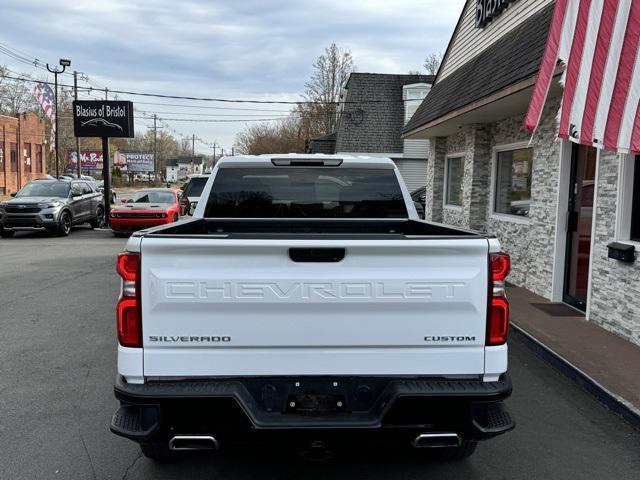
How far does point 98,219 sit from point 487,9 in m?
15.0

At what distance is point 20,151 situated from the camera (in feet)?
156

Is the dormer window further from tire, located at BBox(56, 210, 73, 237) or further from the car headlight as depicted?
the car headlight

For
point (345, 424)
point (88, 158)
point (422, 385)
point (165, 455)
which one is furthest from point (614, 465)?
point (88, 158)

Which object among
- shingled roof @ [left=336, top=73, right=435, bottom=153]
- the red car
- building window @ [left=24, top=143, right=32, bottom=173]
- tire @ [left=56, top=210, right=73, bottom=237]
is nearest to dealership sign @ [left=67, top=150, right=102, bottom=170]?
building window @ [left=24, top=143, right=32, bottom=173]

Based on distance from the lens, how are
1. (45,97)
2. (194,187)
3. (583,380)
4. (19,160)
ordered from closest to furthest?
(583,380), (194,187), (45,97), (19,160)

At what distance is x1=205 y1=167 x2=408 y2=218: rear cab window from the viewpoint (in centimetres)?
498

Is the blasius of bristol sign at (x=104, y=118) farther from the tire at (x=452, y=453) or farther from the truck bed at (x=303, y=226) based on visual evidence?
the tire at (x=452, y=453)

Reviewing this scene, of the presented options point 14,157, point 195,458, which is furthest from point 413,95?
point 14,157

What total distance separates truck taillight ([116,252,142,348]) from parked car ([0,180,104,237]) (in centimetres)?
1596

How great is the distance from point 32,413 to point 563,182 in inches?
278

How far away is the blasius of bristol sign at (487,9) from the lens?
1041cm

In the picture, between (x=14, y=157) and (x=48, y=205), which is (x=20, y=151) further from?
(x=48, y=205)

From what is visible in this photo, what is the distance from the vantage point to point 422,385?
286 centimetres

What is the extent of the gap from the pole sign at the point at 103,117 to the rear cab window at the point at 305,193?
58.7ft
